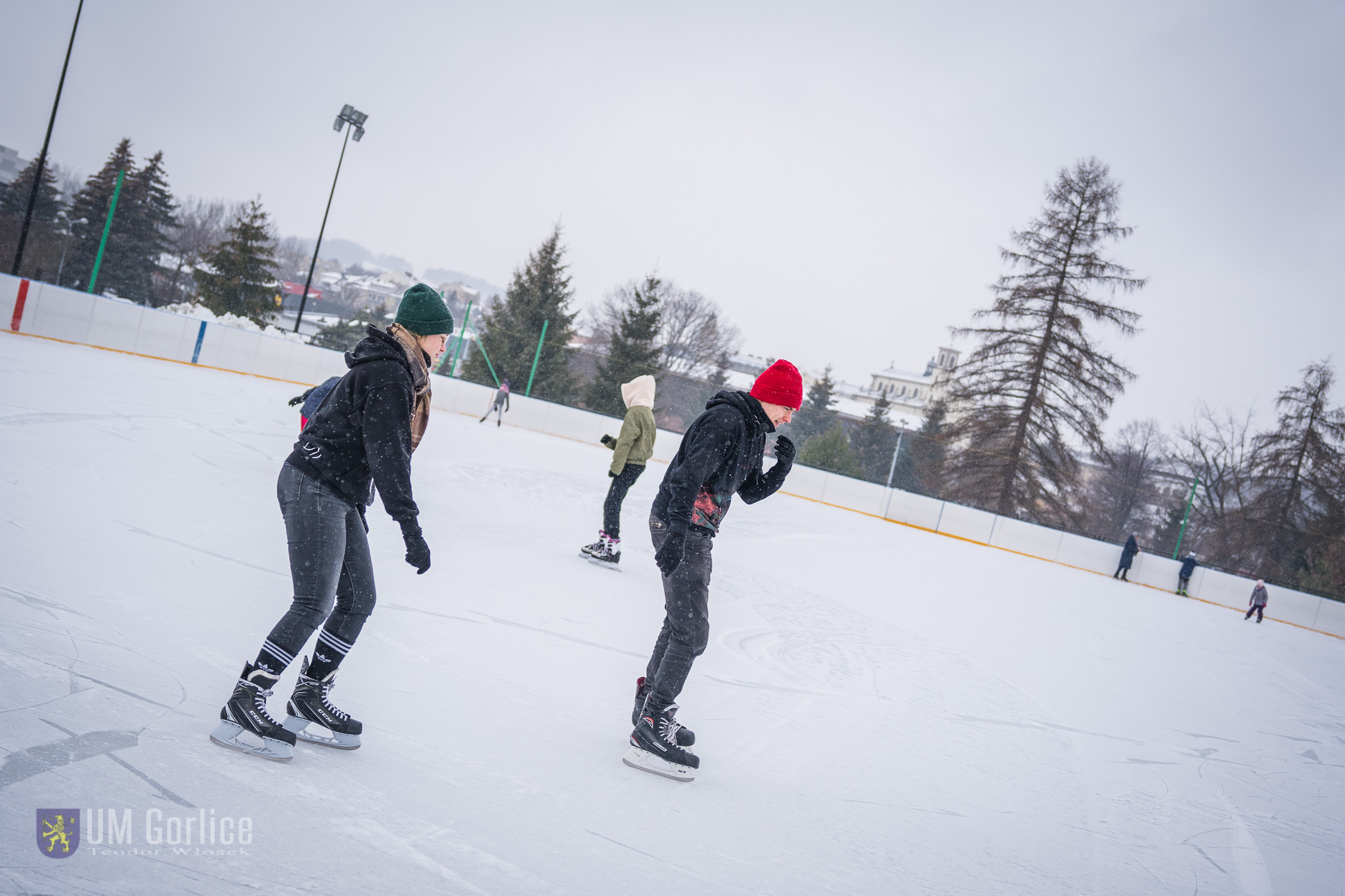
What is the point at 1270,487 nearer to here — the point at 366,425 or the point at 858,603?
the point at 858,603

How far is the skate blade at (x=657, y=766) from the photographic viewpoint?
2814 mm

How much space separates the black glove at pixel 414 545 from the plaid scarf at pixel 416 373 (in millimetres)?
250

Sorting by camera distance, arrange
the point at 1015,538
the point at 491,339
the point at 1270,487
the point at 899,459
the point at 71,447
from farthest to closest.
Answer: the point at 491,339, the point at 1270,487, the point at 899,459, the point at 1015,538, the point at 71,447

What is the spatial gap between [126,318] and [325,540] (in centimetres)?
1606

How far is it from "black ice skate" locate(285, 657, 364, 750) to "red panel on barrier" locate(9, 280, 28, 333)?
15.5 m

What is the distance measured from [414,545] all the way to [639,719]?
122 centimetres

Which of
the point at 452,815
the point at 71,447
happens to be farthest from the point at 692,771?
the point at 71,447

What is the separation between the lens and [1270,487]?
1111 inches

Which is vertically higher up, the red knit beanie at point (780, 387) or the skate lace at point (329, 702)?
the red knit beanie at point (780, 387)

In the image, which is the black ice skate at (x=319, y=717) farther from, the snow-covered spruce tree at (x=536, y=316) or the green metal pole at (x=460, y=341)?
the snow-covered spruce tree at (x=536, y=316)

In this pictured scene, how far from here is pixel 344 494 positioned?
2.29 metres

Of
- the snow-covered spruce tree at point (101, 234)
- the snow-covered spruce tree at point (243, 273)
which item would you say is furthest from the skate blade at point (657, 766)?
the snow-covered spruce tree at point (243, 273)

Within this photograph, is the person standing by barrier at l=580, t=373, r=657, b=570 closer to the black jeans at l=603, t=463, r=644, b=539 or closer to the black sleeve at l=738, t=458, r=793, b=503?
the black jeans at l=603, t=463, r=644, b=539

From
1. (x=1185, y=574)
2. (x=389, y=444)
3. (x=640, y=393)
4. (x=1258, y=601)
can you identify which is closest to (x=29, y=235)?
(x=640, y=393)
